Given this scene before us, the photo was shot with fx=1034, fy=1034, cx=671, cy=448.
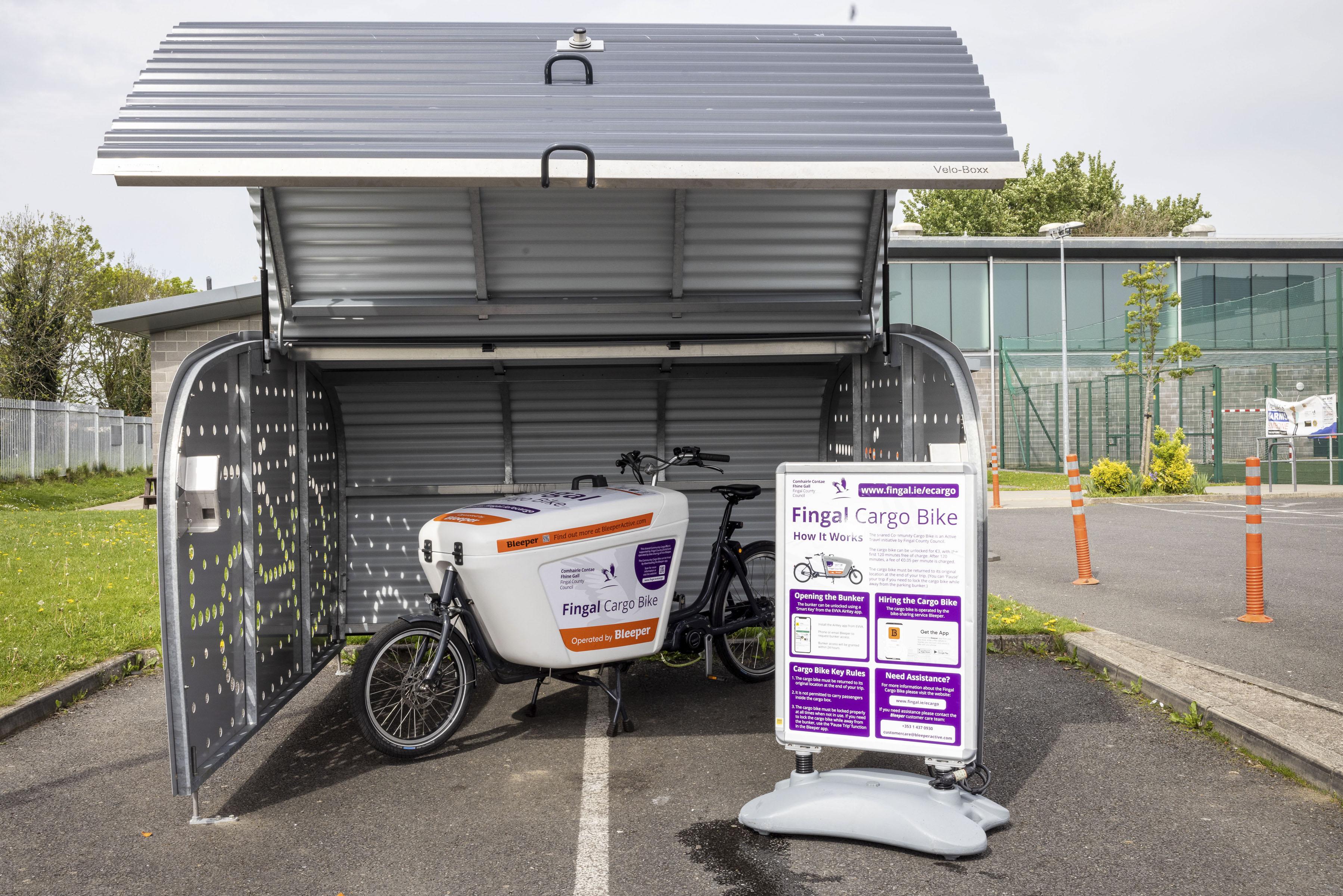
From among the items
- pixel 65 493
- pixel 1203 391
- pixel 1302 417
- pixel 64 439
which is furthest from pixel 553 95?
pixel 64 439

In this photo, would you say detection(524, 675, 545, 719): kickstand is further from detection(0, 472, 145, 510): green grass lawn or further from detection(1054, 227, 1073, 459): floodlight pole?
detection(1054, 227, 1073, 459): floodlight pole

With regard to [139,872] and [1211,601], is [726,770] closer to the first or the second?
[139,872]

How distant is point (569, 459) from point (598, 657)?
7.15ft

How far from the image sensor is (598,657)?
516cm

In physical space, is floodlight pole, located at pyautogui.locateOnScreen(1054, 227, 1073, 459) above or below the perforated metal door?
above

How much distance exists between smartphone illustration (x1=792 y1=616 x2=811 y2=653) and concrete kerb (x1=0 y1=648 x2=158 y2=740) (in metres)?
4.05

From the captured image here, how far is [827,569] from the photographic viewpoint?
13.7ft

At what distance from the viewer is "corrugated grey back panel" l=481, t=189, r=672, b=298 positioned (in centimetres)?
530

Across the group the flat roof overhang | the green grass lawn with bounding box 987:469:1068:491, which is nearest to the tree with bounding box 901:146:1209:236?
the flat roof overhang

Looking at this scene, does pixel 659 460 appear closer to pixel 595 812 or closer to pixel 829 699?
pixel 829 699

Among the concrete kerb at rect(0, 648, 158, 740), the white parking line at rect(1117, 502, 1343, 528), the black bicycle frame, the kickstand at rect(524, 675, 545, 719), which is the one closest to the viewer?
the concrete kerb at rect(0, 648, 158, 740)

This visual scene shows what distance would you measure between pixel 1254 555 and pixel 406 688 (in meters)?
6.50

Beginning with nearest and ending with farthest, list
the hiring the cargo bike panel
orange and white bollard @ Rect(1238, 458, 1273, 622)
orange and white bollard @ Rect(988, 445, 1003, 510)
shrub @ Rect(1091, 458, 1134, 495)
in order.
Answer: the hiring the cargo bike panel → orange and white bollard @ Rect(1238, 458, 1273, 622) → orange and white bollard @ Rect(988, 445, 1003, 510) → shrub @ Rect(1091, 458, 1134, 495)

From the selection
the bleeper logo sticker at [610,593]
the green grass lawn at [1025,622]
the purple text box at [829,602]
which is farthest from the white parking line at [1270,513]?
the purple text box at [829,602]
